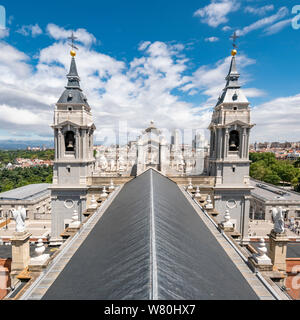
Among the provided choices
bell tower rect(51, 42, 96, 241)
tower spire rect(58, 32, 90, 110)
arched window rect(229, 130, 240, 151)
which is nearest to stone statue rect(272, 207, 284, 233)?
arched window rect(229, 130, 240, 151)

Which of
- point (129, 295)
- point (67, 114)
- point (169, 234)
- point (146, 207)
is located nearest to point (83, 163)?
point (67, 114)

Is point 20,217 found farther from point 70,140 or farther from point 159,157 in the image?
point 159,157

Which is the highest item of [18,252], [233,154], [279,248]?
[233,154]

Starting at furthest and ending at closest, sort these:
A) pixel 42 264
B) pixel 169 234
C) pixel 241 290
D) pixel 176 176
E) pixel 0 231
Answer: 1. pixel 0 231
2. pixel 176 176
3. pixel 169 234
4. pixel 42 264
5. pixel 241 290

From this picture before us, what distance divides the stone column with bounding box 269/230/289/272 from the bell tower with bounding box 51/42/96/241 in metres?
20.0

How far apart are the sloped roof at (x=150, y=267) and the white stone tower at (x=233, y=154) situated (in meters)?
17.5

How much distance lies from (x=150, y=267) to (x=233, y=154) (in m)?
23.1

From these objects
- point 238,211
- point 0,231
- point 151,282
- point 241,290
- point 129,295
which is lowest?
point 0,231

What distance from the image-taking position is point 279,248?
11086 mm

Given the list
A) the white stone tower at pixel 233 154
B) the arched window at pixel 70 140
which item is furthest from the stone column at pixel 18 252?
the white stone tower at pixel 233 154

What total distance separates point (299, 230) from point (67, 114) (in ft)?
136

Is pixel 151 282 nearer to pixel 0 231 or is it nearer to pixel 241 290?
pixel 241 290

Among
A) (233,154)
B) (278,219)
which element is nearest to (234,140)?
(233,154)

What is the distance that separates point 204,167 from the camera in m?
30.7
